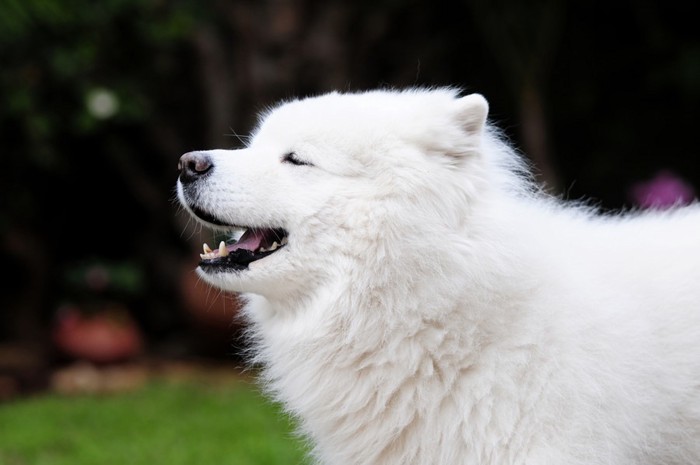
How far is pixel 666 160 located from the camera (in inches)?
389

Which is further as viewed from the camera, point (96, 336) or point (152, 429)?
point (96, 336)

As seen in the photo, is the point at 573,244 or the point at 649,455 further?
the point at 573,244

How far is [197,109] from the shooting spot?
10.3 metres

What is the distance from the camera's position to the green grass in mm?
5578

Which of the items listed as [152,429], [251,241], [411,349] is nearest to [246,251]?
[251,241]

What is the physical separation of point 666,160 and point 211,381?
5552 mm

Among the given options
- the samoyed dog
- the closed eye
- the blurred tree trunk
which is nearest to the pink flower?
the blurred tree trunk

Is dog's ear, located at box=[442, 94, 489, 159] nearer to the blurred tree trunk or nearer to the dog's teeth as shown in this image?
the dog's teeth

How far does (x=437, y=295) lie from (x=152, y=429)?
425cm

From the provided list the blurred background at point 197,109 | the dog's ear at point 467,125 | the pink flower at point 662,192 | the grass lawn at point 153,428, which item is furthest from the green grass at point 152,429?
the pink flower at point 662,192

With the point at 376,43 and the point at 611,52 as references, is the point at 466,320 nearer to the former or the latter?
the point at 376,43

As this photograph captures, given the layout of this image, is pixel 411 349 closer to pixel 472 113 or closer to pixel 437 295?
pixel 437 295

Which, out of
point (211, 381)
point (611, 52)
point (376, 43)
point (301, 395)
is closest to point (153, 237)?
point (211, 381)

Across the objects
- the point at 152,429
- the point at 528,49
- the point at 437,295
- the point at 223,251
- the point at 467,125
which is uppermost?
the point at 528,49
